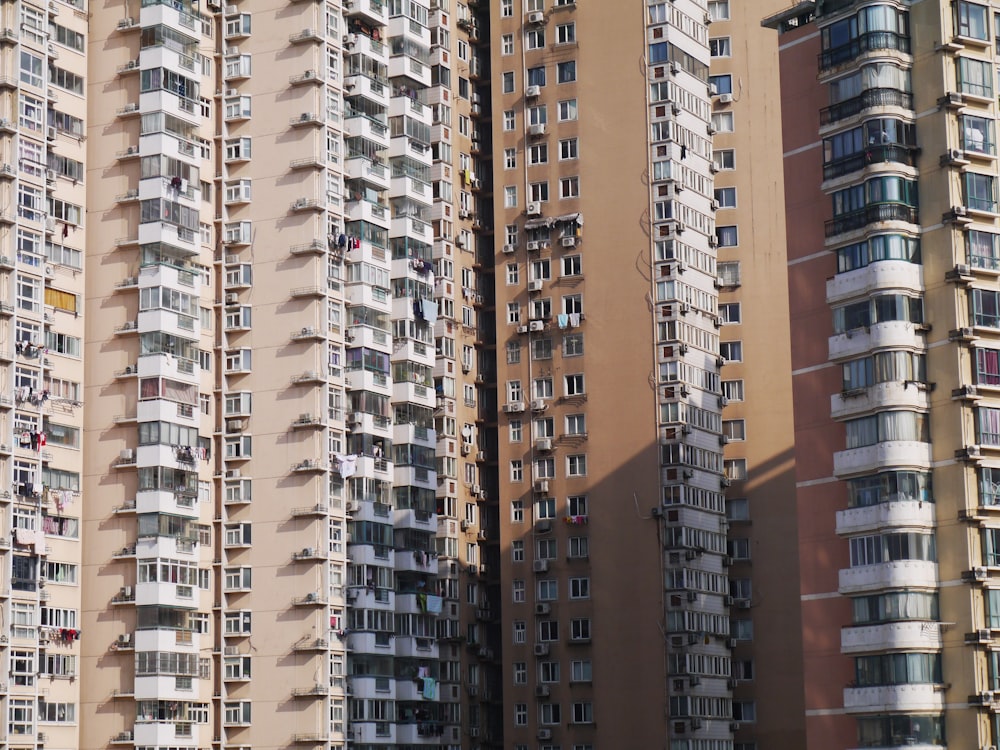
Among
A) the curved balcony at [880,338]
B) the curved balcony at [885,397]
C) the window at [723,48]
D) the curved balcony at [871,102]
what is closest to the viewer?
the curved balcony at [885,397]

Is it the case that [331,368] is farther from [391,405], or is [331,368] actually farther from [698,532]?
[698,532]

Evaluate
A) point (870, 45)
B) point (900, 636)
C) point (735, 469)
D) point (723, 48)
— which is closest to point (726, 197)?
point (723, 48)

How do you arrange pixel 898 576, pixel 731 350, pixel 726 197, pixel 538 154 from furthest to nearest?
pixel 726 197 → pixel 731 350 → pixel 538 154 → pixel 898 576

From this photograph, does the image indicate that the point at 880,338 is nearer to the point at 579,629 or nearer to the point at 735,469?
the point at 579,629

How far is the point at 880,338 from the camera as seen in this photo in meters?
84.1

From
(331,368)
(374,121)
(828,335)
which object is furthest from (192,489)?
(828,335)

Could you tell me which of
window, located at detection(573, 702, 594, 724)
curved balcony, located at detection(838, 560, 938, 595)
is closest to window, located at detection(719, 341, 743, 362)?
window, located at detection(573, 702, 594, 724)

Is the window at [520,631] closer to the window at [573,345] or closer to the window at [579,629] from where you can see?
the window at [579,629]

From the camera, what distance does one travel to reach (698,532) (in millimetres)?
109438

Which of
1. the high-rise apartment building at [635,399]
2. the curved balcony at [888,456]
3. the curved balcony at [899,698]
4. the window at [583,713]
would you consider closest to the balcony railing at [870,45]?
the curved balcony at [888,456]

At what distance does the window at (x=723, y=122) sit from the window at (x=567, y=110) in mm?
11219

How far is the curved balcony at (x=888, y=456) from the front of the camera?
8275 cm

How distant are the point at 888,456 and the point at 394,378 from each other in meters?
33.1

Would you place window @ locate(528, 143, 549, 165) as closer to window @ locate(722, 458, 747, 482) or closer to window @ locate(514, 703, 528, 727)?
window @ locate(722, 458, 747, 482)
